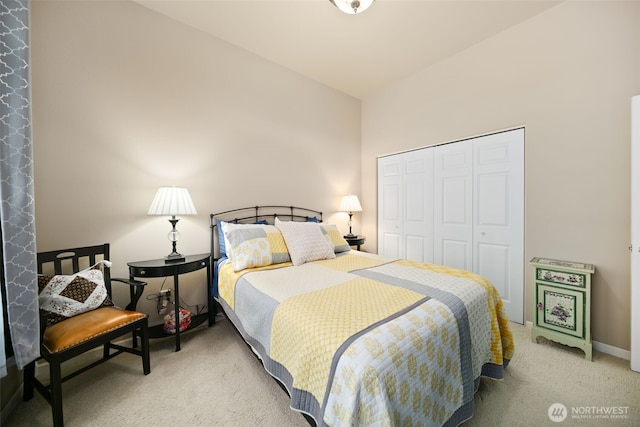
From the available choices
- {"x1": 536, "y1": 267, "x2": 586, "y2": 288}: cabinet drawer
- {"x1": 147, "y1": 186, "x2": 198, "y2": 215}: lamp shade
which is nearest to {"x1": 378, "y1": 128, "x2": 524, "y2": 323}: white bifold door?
{"x1": 536, "y1": 267, "x2": 586, "y2": 288}: cabinet drawer

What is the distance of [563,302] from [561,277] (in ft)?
0.70

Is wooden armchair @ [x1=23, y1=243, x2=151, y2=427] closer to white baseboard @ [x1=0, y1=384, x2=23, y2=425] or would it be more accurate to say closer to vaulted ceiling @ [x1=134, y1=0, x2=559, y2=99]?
white baseboard @ [x1=0, y1=384, x2=23, y2=425]

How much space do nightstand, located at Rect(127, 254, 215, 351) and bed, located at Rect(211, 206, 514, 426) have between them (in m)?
0.28

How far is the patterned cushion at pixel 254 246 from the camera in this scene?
2.08 metres

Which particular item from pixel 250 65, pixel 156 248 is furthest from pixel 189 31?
pixel 156 248

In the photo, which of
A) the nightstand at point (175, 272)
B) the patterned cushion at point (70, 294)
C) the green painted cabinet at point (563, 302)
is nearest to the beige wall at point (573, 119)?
the green painted cabinet at point (563, 302)

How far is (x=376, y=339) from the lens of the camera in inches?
38.7

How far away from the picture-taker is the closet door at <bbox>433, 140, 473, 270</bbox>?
9.43 ft

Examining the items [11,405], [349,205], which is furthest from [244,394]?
[349,205]

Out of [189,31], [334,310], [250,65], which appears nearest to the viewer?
[334,310]

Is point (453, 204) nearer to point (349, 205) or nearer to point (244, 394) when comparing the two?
point (349, 205)

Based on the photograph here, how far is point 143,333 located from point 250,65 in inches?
114

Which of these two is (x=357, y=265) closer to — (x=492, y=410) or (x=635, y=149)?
(x=492, y=410)

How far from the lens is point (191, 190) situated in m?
2.51
